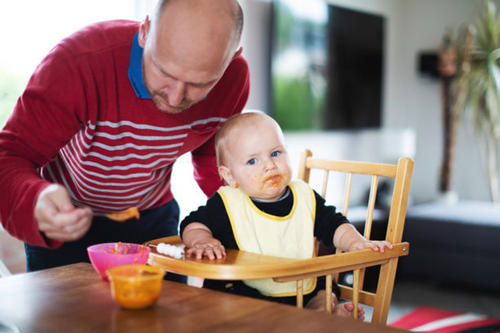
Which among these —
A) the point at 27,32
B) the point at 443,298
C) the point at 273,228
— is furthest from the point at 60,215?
the point at 443,298

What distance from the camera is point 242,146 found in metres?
1.53

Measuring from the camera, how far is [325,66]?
4070 millimetres

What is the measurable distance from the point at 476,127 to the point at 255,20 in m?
2.28

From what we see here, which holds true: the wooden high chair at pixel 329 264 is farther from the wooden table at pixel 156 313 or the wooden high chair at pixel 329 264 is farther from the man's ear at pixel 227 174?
the man's ear at pixel 227 174

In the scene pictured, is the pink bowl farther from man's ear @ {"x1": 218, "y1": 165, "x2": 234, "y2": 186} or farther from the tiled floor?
the tiled floor

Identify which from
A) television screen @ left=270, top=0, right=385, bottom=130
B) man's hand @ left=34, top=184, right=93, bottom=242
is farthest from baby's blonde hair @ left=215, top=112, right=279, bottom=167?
television screen @ left=270, top=0, right=385, bottom=130

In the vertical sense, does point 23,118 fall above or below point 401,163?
above

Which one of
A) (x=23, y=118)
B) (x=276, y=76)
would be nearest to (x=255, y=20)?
(x=276, y=76)

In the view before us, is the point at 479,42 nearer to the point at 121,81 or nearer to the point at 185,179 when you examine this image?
the point at 185,179

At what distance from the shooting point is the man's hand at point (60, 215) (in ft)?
3.12

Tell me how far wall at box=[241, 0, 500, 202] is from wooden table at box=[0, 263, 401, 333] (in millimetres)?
3992

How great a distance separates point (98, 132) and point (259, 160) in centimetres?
44

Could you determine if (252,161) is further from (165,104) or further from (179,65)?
(179,65)

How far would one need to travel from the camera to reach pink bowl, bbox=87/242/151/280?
1.21 meters
